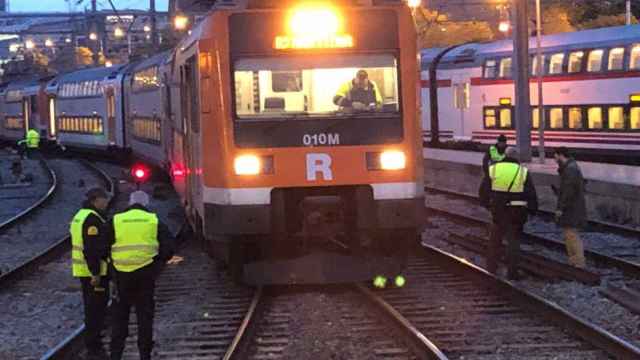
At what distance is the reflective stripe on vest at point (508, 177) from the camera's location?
A: 458 inches

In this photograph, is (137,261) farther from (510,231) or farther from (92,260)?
(510,231)

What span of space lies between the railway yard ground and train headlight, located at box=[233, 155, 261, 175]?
4.54 feet

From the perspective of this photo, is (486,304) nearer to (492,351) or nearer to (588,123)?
(492,351)

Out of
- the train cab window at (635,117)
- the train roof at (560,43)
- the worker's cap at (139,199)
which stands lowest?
the worker's cap at (139,199)

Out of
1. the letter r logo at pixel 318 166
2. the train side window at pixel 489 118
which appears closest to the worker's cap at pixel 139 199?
the letter r logo at pixel 318 166

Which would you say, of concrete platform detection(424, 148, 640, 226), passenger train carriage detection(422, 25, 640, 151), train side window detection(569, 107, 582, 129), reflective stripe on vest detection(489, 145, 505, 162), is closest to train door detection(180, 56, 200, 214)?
reflective stripe on vest detection(489, 145, 505, 162)

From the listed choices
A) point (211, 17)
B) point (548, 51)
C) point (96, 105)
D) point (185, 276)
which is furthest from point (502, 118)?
point (211, 17)

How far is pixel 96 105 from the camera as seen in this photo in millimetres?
35156

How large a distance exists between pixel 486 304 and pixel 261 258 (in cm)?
244

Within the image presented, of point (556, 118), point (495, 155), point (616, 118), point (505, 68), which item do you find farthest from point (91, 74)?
point (495, 155)

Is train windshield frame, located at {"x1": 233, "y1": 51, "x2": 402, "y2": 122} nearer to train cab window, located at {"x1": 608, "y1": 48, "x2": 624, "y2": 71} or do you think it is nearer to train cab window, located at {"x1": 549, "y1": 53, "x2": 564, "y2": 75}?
train cab window, located at {"x1": 608, "y1": 48, "x2": 624, "y2": 71}

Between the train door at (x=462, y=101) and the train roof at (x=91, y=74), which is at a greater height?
the train roof at (x=91, y=74)

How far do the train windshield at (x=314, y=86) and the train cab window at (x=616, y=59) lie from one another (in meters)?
15.6

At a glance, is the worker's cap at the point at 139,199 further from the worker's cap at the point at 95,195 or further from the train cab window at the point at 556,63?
the train cab window at the point at 556,63
